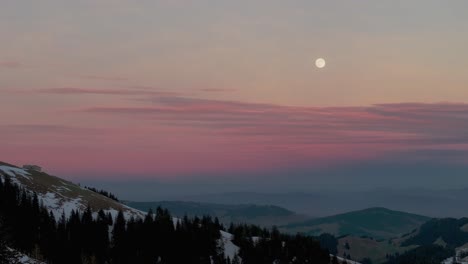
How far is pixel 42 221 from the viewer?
171m

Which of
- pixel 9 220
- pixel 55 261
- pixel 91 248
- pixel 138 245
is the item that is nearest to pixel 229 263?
pixel 138 245

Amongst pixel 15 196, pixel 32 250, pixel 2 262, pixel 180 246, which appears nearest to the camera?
pixel 2 262

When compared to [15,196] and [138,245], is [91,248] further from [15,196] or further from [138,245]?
[15,196]

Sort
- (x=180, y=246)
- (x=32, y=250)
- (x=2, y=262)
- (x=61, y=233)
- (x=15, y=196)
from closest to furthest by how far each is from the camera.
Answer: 1. (x=2, y=262)
2. (x=32, y=250)
3. (x=61, y=233)
4. (x=15, y=196)
5. (x=180, y=246)

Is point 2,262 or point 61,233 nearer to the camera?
point 2,262

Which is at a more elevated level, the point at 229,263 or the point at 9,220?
the point at 9,220

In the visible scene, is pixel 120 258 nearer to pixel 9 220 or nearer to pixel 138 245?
pixel 138 245

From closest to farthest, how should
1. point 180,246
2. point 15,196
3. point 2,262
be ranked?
1. point 2,262
2. point 15,196
3. point 180,246

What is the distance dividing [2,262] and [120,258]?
112983mm

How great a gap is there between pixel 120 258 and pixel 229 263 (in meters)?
39.8

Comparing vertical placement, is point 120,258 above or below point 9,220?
below

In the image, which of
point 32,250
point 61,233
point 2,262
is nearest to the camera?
point 2,262

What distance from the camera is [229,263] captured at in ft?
650

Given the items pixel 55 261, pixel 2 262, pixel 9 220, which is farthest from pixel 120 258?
pixel 2 262
